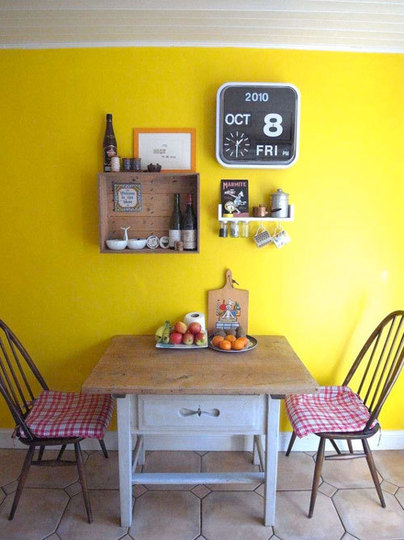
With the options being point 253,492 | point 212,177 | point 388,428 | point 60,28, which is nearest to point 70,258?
point 212,177

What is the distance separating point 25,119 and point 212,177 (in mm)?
1083

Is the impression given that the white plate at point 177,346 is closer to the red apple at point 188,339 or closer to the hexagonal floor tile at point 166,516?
the red apple at point 188,339

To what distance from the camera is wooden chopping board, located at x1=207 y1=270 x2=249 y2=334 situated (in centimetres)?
217

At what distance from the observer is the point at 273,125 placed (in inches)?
78.5

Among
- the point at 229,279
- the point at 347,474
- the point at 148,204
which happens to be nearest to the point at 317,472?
the point at 347,474

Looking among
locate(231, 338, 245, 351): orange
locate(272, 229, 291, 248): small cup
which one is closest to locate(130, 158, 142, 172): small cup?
locate(272, 229, 291, 248): small cup

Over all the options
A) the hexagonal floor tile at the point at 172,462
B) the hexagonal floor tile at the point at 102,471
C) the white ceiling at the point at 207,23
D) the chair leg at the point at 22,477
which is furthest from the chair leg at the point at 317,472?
the white ceiling at the point at 207,23

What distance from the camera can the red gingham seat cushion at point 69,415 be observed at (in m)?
1.75

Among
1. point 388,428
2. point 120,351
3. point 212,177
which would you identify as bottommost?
point 388,428

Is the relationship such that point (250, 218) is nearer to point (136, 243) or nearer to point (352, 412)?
point (136, 243)

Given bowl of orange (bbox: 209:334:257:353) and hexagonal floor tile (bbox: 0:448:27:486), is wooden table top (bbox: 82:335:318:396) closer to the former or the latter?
bowl of orange (bbox: 209:334:257:353)

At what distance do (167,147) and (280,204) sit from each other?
70cm

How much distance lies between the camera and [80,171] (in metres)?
2.09

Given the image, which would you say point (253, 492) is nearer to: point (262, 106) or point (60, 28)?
point (262, 106)
